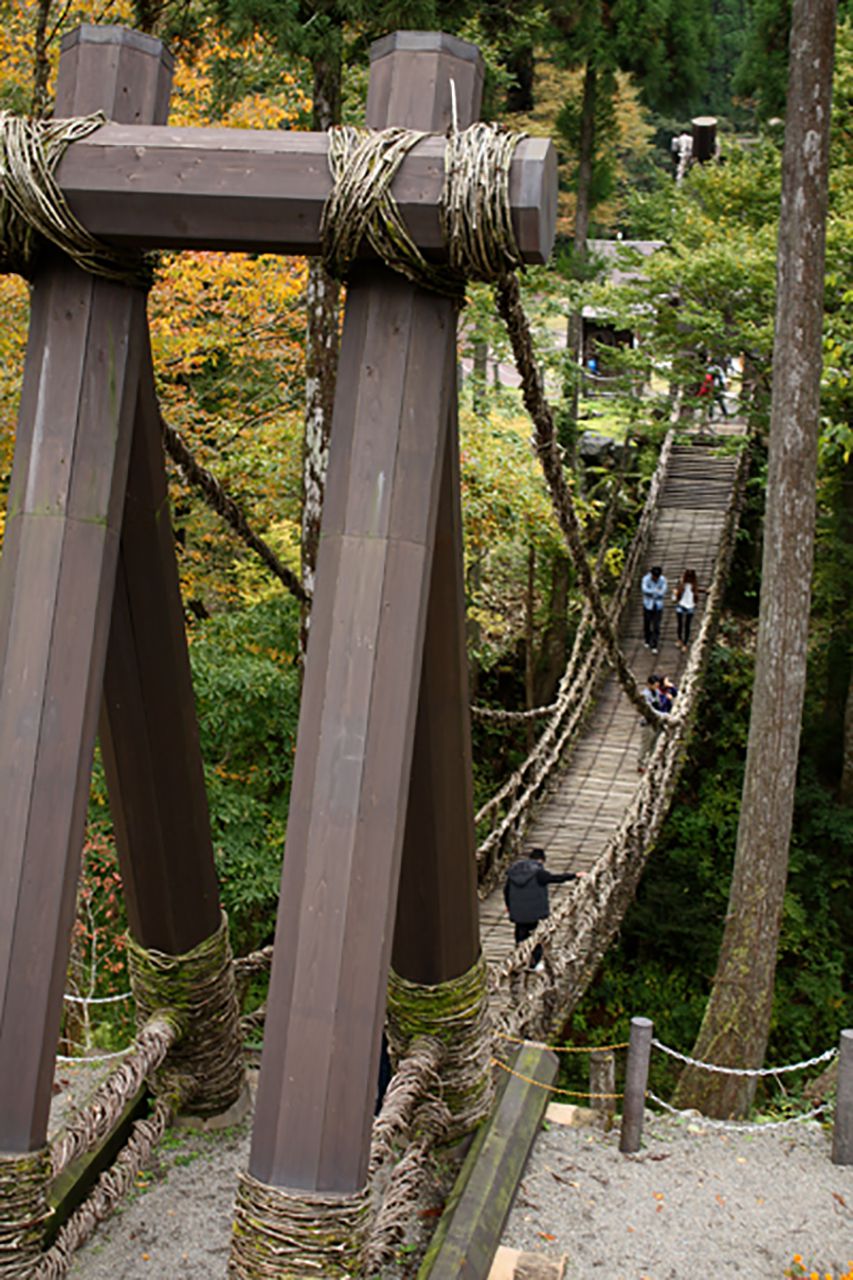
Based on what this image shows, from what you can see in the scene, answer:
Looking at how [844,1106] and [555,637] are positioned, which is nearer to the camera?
[844,1106]

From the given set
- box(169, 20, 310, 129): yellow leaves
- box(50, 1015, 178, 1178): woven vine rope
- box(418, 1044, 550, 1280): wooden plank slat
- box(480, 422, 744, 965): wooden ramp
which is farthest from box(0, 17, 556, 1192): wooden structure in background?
box(480, 422, 744, 965): wooden ramp

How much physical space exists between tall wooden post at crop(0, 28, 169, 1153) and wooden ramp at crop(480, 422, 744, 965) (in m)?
4.74

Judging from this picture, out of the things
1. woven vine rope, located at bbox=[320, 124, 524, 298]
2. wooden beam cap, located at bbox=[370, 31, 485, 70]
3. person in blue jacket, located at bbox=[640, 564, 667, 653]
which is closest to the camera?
woven vine rope, located at bbox=[320, 124, 524, 298]

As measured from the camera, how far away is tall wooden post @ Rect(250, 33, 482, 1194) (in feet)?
8.09

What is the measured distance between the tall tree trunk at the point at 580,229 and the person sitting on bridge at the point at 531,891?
24.6 feet

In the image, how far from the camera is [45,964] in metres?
2.53

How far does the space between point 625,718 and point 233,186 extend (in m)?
9.06

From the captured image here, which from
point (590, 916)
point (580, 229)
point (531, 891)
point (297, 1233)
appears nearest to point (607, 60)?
point (580, 229)

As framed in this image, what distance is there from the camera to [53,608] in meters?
2.53

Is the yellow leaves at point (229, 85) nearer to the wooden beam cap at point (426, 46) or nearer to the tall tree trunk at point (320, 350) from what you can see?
the tall tree trunk at point (320, 350)

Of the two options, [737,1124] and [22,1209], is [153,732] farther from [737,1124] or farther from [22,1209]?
[737,1124]

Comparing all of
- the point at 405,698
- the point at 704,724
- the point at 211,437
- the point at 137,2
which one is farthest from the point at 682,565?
the point at 405,698

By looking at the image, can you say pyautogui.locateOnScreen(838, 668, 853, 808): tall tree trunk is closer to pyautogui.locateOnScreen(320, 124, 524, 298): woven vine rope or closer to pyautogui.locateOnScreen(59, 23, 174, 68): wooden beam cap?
pyautogui.locateOnScreen(320, 124, 524, 298): woven vine rope

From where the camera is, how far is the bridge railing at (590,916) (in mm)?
5902
